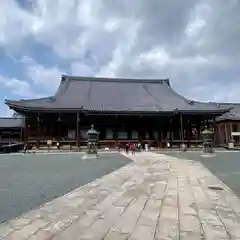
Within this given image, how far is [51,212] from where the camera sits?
509 cm

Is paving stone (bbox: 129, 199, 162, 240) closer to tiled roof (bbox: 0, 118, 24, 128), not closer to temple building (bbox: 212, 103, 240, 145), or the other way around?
temple building (bbox: 212, 103, 240, 145)

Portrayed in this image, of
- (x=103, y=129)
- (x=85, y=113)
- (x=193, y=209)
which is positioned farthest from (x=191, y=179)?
(x=103, y=129)

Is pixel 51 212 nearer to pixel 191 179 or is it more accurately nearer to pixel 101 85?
pixel 191 179

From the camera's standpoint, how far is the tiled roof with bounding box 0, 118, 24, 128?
40731 mm

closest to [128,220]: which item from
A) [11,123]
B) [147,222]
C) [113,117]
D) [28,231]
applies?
[147,222]

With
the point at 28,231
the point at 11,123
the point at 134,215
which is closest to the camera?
the point at 28,231

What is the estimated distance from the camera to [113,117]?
32.4 meters

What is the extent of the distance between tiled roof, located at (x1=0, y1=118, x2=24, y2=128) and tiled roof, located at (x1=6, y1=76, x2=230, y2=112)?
8.45 meters

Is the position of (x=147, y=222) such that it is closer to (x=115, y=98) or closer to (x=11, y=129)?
(x=115, y=98)

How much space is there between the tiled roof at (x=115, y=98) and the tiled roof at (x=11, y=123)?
333 inches

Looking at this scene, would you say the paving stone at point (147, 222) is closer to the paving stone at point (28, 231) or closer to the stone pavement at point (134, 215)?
the stone pavement at point (134, 215)

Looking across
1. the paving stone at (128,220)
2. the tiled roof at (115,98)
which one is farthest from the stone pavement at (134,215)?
the tiled roof at (115,98)

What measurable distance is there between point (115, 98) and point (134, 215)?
3099 cm

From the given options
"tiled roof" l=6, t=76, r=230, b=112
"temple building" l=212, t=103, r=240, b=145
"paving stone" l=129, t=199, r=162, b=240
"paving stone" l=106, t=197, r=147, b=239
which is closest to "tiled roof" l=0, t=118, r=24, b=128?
"tiled roof" l=6, t=76, r=230, b=112
